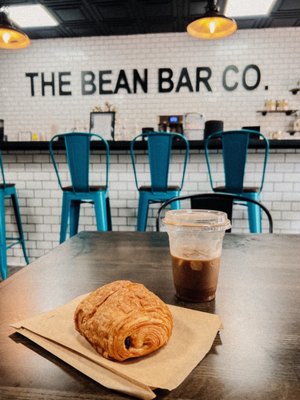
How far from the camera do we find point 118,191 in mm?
3688

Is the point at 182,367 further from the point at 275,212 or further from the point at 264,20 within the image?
the point at 264,20

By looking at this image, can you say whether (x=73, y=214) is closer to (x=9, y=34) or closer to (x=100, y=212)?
(x=100, y=212)

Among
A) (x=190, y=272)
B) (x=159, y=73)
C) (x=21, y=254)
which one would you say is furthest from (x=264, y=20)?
(x=190, y=272)

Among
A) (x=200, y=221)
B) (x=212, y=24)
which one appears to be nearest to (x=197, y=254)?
(x=200, y=221)

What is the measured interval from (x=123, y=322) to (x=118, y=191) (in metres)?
3.22

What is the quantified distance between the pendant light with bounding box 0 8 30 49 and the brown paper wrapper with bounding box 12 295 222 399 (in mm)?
4164

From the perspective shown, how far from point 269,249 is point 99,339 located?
855 mm

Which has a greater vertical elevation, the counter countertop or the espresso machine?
the espresso machine

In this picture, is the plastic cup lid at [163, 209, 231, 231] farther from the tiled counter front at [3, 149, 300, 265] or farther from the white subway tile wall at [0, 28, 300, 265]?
the white subway tile wall at [0, 28, 300, 265]

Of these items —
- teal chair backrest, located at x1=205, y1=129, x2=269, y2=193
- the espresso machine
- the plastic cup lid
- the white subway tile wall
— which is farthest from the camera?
the white subway tile wall

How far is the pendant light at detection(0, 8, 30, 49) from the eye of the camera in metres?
3.88

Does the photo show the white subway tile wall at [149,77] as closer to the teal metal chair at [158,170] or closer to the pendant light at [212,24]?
the pendant light at [212,24]

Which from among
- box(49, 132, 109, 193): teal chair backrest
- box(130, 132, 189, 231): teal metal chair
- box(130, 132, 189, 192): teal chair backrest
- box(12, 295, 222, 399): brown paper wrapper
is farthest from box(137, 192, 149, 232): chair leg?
box(12, 295, 222, 399): brown paper wrapper

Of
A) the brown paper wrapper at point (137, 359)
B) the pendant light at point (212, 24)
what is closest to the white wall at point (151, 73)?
the pendant light at point (212, 24)
